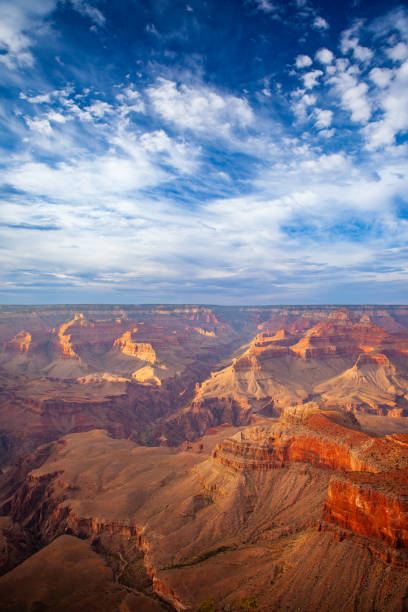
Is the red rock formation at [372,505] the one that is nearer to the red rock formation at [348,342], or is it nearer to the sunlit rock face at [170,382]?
the sunlit rock face at [170,382]

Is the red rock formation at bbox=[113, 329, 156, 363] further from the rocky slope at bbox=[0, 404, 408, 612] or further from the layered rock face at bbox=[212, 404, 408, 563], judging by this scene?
the layered rock face at bbox=[212, 404, 408, 563]

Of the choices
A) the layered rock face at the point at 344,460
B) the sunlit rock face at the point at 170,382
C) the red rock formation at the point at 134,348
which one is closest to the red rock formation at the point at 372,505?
the layered rock face at the point at 344,460

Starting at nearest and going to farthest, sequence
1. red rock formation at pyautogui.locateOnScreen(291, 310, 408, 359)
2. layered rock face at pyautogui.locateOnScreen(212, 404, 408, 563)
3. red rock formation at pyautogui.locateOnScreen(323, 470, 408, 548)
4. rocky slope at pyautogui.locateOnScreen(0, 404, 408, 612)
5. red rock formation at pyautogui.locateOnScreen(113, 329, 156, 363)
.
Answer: rocky slope at pyautogui.locateOnScreen(0, 404, 408, 612), red rock formation at pyautogui.locateOnScreen(323, 470, 408, 548), layered rock face at pyautogui.locateOnScreen(212, 404, 408, 563), red rock formation at pyautogui.locateOnScreen(291, 310, 408, 359), red rock formation at pyautogui.locateOnScreen(113, 329, 156, 363)

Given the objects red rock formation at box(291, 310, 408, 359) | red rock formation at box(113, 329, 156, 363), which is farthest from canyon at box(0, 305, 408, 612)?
red rock formation at box(113, 329, 156, 363)

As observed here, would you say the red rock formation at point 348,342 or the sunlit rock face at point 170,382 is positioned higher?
the red rock formation at point 348,342

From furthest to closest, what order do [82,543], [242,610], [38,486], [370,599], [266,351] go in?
[266,351] → [38,486] → [82,543] → [242,610] → [370,599]

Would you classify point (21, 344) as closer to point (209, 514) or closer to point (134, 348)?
point (134, 348)

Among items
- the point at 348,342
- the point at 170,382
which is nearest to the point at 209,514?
the point at 170,382

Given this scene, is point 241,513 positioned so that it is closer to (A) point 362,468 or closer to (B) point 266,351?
(A) point 362,468

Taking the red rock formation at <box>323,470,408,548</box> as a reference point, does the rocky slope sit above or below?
below

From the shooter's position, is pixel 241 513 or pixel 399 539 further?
pixel 241 513

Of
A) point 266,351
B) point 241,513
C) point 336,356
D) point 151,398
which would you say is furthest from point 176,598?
point 336,356
